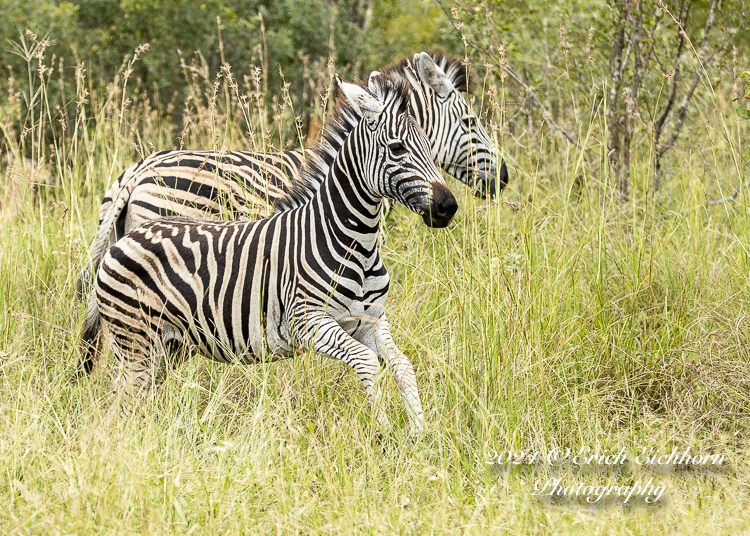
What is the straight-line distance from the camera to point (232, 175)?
5.75 meters

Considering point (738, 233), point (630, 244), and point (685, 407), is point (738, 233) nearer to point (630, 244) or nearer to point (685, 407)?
point (630, 244)

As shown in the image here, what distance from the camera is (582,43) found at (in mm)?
7590

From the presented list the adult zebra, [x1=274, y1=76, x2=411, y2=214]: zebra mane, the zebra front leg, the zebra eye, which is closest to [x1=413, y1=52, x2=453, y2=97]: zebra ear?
the adult zebra

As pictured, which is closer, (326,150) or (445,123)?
(326,150)

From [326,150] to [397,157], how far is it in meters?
0.58

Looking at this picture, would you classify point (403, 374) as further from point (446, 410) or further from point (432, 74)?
point (432, 74)

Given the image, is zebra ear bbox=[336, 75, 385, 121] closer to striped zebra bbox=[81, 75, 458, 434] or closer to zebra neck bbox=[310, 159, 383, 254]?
striped zebra bbox=[81, 75, 458, 434]

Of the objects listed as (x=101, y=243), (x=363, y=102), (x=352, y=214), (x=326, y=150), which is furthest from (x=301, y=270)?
(x=101, y=243)

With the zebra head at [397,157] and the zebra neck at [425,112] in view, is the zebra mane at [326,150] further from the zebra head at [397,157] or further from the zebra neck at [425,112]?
the zebra neck at [425,112]

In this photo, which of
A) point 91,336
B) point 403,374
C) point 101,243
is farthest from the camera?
point 101,243

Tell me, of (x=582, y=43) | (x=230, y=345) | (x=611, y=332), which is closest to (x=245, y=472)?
(x=230, y=345)

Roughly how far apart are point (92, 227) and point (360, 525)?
4.18m

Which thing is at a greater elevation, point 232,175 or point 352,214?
point 352,214

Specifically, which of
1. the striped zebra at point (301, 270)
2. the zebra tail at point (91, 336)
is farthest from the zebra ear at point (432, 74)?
the zebra tail at point (91, 336)
